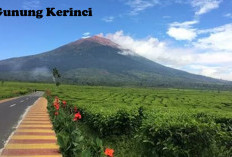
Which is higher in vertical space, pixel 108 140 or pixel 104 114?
pixel 104 114

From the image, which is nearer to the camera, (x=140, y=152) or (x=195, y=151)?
(x=195, y=151)

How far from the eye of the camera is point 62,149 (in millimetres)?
9562

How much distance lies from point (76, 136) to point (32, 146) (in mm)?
2234

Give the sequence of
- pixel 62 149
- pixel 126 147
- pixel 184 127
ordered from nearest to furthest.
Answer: pixel 184 127
pixel 62 149
pixel 126 147

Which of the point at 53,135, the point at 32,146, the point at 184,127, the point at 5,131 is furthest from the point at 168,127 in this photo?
the point at 5,131

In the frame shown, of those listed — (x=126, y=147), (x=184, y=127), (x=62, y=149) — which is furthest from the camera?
(x=126, y=147)

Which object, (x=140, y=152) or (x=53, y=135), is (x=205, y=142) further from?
(x=53, y=135)

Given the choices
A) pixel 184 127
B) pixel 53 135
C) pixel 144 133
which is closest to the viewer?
pixel 184 127

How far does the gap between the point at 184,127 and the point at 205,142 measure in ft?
2.06

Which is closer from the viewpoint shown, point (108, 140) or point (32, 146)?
point (32, 146)

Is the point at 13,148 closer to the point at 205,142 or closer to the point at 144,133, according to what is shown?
the point at 144,133

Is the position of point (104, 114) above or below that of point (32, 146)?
above

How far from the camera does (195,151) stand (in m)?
7.93

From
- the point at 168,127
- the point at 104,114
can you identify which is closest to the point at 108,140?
the point at 104,114
